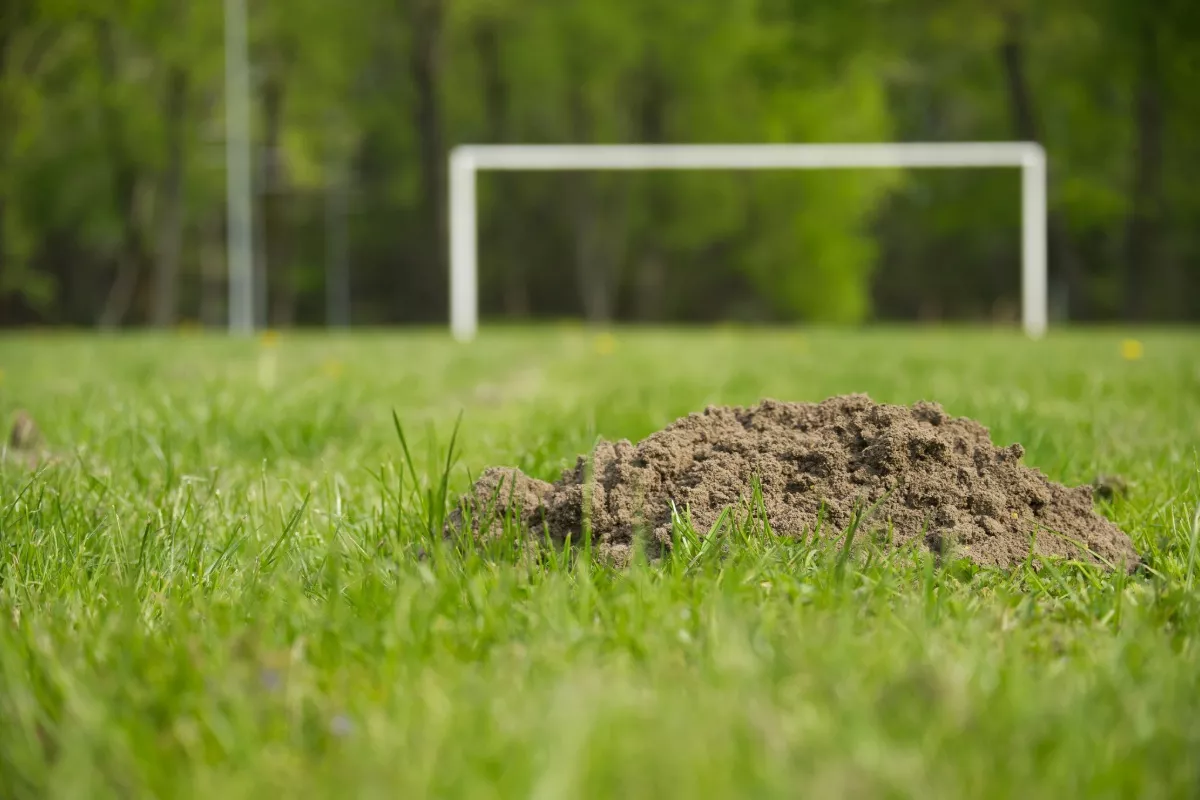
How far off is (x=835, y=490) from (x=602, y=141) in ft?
109

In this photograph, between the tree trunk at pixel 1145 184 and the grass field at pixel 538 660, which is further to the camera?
the tree trunk at pixel 1145 184

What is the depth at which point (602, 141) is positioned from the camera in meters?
34.5

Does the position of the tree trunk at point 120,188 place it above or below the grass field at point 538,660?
above

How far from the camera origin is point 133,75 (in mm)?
28516

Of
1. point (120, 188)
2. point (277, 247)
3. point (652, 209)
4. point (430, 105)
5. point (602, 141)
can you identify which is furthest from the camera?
point (277, 247)

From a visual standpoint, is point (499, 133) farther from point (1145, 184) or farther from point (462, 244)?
point (462, 244)

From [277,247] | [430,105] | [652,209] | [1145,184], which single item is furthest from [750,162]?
[277,247]

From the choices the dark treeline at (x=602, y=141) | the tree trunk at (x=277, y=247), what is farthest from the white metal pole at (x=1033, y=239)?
the tree trunk at (x=277, y=247)

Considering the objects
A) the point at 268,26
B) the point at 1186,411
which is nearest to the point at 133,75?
the point at 268,26

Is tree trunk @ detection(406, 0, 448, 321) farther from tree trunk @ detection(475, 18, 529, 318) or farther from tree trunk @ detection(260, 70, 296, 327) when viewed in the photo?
tree trunk @ detection(260, 70, 296, 327)

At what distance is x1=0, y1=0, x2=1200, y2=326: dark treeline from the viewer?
23828 mm

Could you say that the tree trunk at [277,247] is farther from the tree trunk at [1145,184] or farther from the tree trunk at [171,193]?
the tree trunk at [1145,184]

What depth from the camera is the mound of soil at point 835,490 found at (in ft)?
7.06

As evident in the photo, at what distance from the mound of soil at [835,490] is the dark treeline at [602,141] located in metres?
19.5
